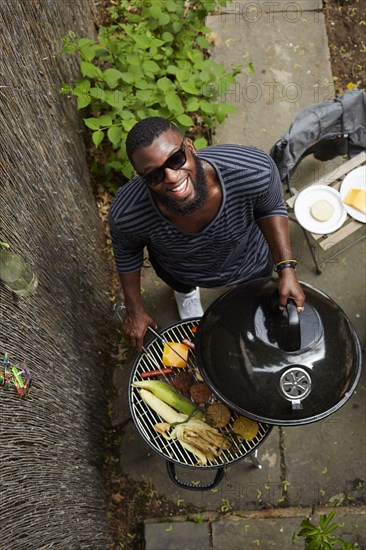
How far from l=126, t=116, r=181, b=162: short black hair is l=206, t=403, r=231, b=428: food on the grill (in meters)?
1.65

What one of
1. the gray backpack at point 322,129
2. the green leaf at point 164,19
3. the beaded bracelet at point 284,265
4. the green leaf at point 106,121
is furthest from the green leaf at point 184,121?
the beaded bracelet at point 284,265

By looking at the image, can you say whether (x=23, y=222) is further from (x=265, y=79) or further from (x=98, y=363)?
(x=265, y=79)

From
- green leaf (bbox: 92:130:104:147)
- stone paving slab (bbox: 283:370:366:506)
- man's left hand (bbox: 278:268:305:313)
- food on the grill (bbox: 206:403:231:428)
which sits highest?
green leaf (bbox: 92:130:104:147)

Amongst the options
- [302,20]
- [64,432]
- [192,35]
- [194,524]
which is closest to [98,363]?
[64,432]

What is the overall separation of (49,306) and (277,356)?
155 centimetres

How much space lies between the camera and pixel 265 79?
217 inches

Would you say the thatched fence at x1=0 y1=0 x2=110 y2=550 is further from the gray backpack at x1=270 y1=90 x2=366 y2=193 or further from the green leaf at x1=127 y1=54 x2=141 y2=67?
the gray backpack at x1=270 y1=90 x2=366 y2=193

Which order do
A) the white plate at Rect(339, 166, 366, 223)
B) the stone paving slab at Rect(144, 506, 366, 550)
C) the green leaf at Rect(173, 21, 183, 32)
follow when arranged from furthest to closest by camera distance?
the green leaf at Rect(173, 21, 183, 32) < the white plate at Rect(339, 166, 366, 223) < the stone paving slab at Rect(144, 506, 366, 550)

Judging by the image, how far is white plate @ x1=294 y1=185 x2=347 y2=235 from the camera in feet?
14.6

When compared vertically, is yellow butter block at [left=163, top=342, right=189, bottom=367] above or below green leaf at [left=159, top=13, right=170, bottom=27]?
below

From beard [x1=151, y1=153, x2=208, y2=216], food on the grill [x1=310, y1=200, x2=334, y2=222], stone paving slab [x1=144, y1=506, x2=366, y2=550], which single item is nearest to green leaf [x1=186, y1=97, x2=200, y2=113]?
food on the grill [x1=310, y1=200, x2=334, y2=222]

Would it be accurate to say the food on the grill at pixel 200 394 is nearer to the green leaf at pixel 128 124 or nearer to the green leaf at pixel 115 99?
the green leaf at pixel 128 124

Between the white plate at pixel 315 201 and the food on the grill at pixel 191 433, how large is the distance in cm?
174

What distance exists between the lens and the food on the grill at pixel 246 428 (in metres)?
3.48
